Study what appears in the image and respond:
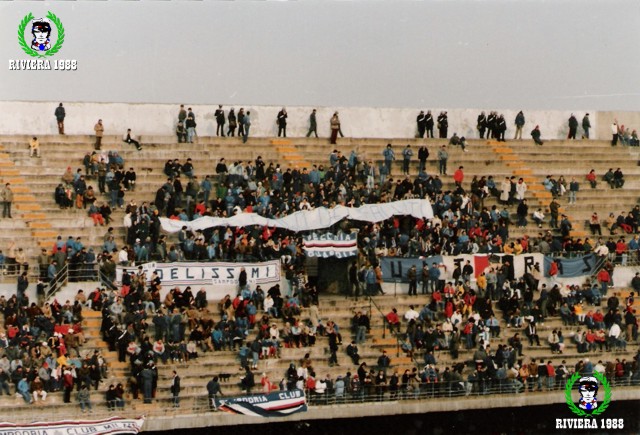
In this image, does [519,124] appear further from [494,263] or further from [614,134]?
[494,263]

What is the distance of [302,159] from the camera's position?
45.2 meters

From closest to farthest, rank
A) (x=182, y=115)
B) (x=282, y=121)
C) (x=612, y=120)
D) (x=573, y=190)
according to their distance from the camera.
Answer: (x=182, y=115) → (x=573, y=190) → (x=282, y=121) → (x=612, y=120)

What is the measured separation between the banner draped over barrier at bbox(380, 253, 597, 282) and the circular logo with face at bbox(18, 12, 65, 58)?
11.0 metres

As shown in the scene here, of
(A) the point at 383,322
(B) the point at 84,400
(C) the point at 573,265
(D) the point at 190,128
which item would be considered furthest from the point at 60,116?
(C) the point at 573,265

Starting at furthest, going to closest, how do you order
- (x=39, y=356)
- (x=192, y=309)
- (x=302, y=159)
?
(x=302, y=159)
(x=192, y=309)
(x=39, y=356)

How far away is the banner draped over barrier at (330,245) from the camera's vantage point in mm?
38750

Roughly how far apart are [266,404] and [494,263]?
9595 mm

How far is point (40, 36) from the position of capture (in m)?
36.9

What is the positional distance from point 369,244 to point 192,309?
6244mm

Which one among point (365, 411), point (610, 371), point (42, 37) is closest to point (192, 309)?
point (365, 411)

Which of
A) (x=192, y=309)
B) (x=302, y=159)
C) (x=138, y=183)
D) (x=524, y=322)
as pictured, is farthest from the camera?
(x=302, y=159)

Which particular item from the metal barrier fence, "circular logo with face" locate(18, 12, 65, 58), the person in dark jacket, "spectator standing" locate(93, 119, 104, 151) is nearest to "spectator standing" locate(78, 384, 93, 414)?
the metal barrier fence

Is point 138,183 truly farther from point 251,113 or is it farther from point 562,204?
point 562,204

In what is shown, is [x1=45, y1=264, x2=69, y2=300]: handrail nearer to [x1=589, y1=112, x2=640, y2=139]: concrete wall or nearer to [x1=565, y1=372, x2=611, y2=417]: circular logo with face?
[x1=565, y1=372, x2=611, y2=417]: circular logo with face
